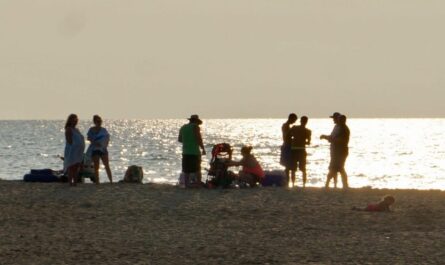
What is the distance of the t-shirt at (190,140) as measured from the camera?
952 inches

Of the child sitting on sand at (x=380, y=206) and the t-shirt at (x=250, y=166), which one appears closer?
the child sitting on sand at (x=380, y=206)

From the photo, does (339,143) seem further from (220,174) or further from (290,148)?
(220,174)

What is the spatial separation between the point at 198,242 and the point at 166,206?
4.59 meters

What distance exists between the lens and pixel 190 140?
24.2 meters

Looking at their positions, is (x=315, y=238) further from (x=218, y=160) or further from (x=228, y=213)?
(x=218, y=160)

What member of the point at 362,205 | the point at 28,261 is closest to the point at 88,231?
the point at 28,261

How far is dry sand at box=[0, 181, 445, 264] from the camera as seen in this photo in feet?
46.3

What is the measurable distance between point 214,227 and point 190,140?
7432mm

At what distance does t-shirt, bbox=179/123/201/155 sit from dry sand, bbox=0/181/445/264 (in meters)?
1.16

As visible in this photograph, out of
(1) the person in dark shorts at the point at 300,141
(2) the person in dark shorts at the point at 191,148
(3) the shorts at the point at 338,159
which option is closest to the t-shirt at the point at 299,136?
(1) the person in dark shorts at the point at 300,141

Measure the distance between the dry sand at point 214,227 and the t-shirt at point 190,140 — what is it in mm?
1164

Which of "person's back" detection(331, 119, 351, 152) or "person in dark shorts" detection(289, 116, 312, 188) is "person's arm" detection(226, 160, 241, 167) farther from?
"person's back" detection(331, 119, 351, 152)

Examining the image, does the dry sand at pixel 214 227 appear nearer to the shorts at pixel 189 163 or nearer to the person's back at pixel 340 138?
the shorts at pixel 189 163

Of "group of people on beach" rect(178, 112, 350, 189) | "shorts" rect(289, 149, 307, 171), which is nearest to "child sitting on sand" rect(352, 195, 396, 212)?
"group of people on beach" rect(178, 112, 350, 189)
